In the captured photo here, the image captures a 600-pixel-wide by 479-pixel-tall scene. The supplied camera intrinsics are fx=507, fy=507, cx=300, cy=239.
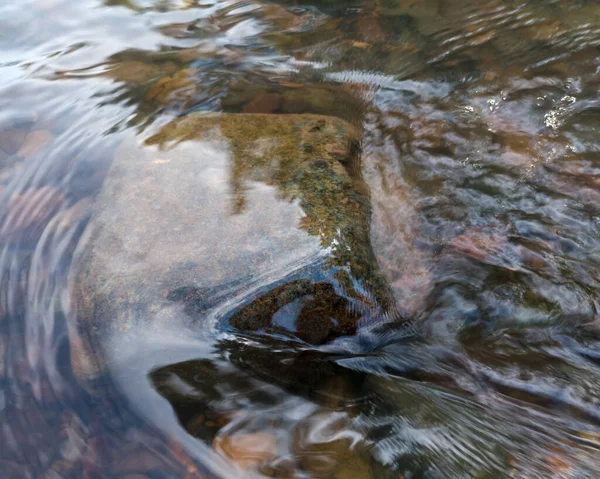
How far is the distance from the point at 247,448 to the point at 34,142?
11.4ft

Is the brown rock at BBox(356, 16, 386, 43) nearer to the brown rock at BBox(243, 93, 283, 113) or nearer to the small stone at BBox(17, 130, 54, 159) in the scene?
the brown rock at BBox(243, 93, 283, 113)

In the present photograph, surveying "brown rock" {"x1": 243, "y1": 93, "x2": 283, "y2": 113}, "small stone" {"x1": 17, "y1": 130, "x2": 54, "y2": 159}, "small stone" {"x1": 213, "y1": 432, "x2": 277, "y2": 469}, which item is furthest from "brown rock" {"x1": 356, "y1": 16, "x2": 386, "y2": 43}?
"small stone" {"x1": 213, "y1": 432, "x2": 277, "y2": 469}

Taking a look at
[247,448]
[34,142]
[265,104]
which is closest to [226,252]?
[247,448]

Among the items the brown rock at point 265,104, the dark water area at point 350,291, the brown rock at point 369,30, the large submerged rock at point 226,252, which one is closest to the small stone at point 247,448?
the dark water area at point 350,291

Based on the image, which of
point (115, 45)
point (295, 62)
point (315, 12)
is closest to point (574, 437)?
point (295, 62)

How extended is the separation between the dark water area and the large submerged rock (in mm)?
18

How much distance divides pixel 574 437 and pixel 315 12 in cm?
512

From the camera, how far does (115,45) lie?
228 inches

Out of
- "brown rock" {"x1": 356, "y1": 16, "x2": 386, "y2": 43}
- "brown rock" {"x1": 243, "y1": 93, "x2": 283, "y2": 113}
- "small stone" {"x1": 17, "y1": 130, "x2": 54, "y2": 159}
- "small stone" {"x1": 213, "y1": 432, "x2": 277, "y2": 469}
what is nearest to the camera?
"small stone" {"x1": 213, "y1": 432, "x2": 277, "y2": 469}

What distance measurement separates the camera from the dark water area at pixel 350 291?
2.79m

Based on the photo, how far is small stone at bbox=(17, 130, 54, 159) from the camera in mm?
4531

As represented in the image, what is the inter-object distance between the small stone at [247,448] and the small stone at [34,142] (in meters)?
3.21

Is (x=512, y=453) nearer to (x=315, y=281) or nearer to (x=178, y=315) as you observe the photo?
(x=315, y=281)

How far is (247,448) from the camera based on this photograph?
277 cm
